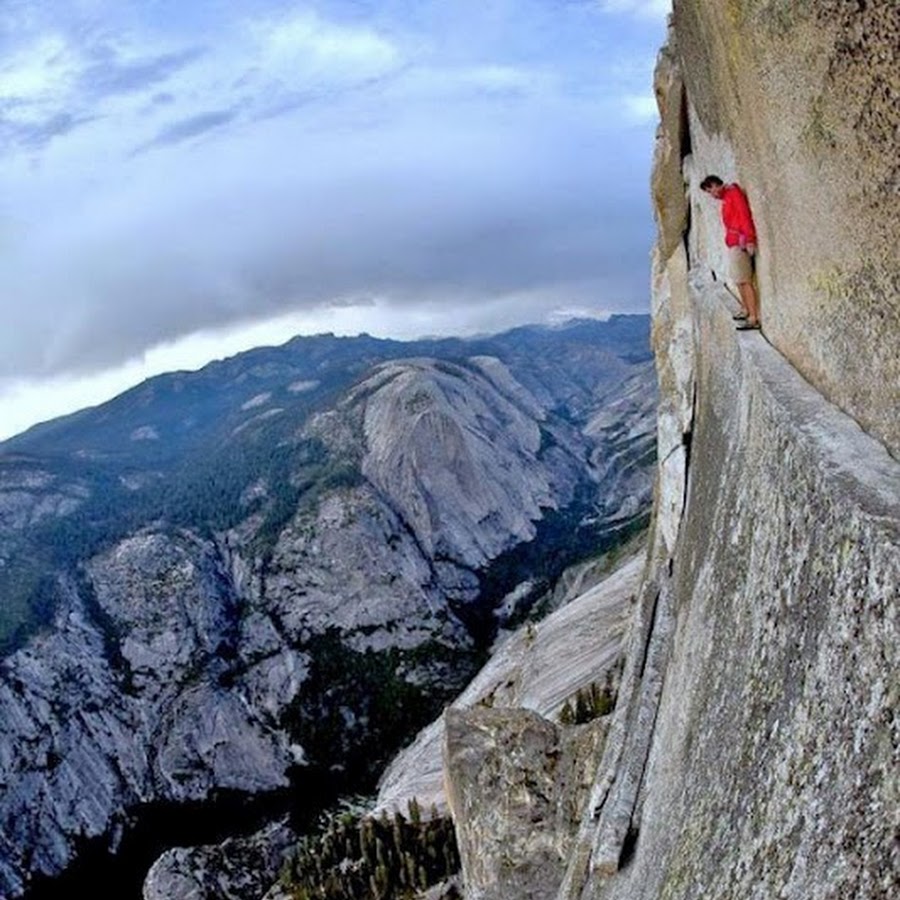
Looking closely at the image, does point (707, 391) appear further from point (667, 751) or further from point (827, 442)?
point (827, 442)

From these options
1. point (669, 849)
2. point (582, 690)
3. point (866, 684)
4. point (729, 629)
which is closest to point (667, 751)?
point (669, 849)

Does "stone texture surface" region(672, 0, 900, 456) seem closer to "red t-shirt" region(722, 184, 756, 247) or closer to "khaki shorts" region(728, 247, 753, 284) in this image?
"red t-shirt" region(722, 184, 756, 247)

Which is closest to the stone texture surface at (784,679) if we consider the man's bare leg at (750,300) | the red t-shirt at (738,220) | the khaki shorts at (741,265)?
the man's bare leg at (750,300)

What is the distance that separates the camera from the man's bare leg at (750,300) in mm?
18594

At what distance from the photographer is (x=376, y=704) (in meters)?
179

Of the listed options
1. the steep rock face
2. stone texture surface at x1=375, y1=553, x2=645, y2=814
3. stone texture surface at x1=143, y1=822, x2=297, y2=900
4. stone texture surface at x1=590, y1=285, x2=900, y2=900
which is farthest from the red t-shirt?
stone texture surface at x1=143, y1=822, x2=297, y2=900

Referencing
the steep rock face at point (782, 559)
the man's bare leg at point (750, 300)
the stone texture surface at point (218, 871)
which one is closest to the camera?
the steep rock face at point (782, 559)

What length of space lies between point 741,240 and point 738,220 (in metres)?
0.43

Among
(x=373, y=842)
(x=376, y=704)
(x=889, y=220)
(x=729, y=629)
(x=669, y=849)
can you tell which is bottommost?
(x=376, y=704)

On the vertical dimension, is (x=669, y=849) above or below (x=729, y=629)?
below

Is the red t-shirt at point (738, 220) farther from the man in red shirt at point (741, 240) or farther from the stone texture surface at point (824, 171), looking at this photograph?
the stone texture surface at point (824, 171)

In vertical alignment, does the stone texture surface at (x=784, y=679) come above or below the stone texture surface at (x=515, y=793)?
above

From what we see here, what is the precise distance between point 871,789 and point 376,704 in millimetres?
179778

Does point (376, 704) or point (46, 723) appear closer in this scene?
point (46, 723)
